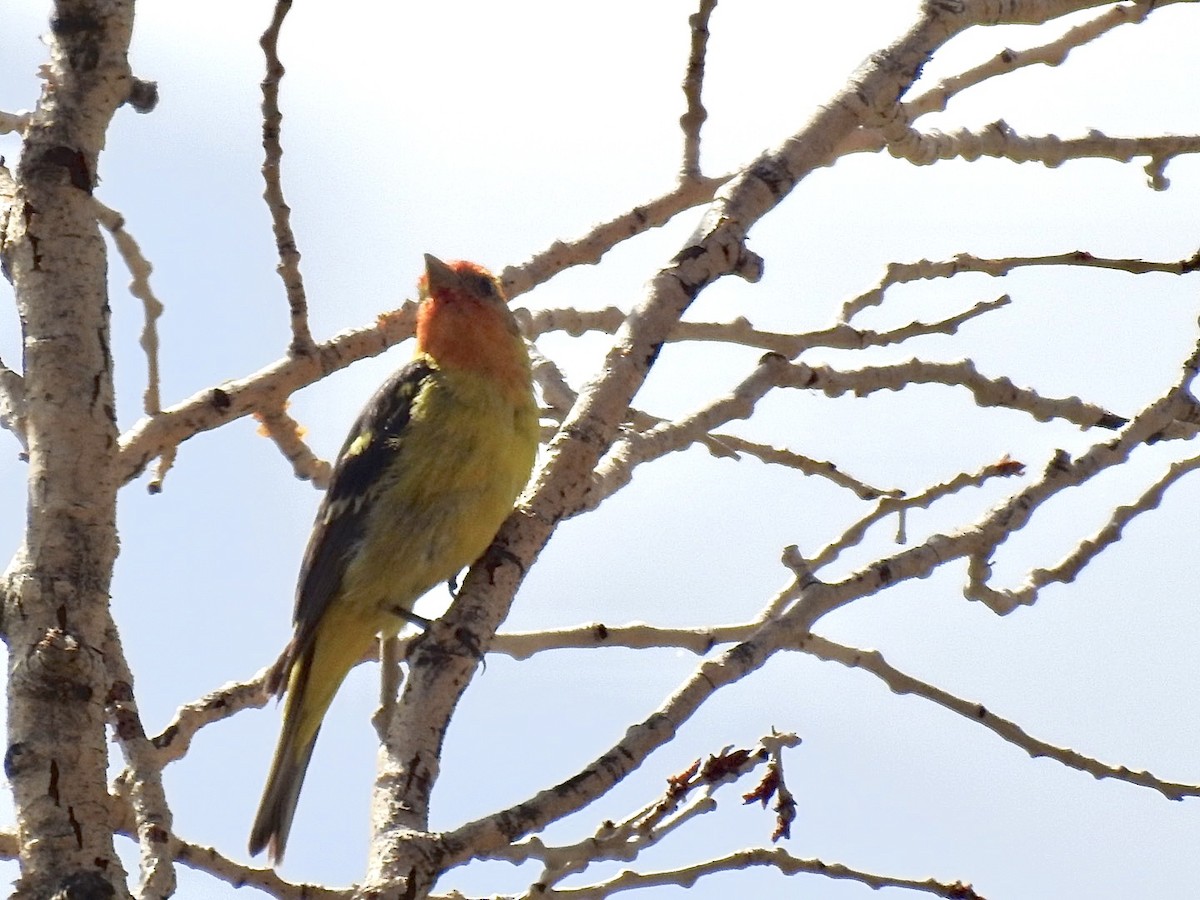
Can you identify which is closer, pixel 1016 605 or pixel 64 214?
pixel 64 214

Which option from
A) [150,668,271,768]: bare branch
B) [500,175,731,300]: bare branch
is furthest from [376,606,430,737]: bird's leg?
[500,175,731,300]: bare branch

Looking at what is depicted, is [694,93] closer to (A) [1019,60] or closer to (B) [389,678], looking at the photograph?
(A) [1019,60]

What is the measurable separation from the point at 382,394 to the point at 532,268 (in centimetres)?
135

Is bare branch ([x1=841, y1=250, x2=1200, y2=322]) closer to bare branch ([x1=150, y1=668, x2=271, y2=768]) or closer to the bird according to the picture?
the bird

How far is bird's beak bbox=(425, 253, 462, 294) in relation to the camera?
607 cm

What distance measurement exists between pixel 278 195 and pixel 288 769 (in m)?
2.38

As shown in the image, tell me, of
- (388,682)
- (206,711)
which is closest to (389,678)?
(388,682)

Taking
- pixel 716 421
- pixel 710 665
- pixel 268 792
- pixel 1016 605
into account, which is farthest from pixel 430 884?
pixel 268 792

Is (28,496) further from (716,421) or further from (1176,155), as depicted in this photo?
(1176,155)

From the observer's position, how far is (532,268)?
468 cm

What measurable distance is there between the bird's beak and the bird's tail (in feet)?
5.40

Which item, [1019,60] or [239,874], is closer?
[239,874]

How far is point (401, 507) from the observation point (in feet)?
17.7

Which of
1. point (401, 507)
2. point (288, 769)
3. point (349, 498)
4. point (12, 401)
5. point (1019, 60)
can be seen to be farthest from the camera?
point (349, 498)
